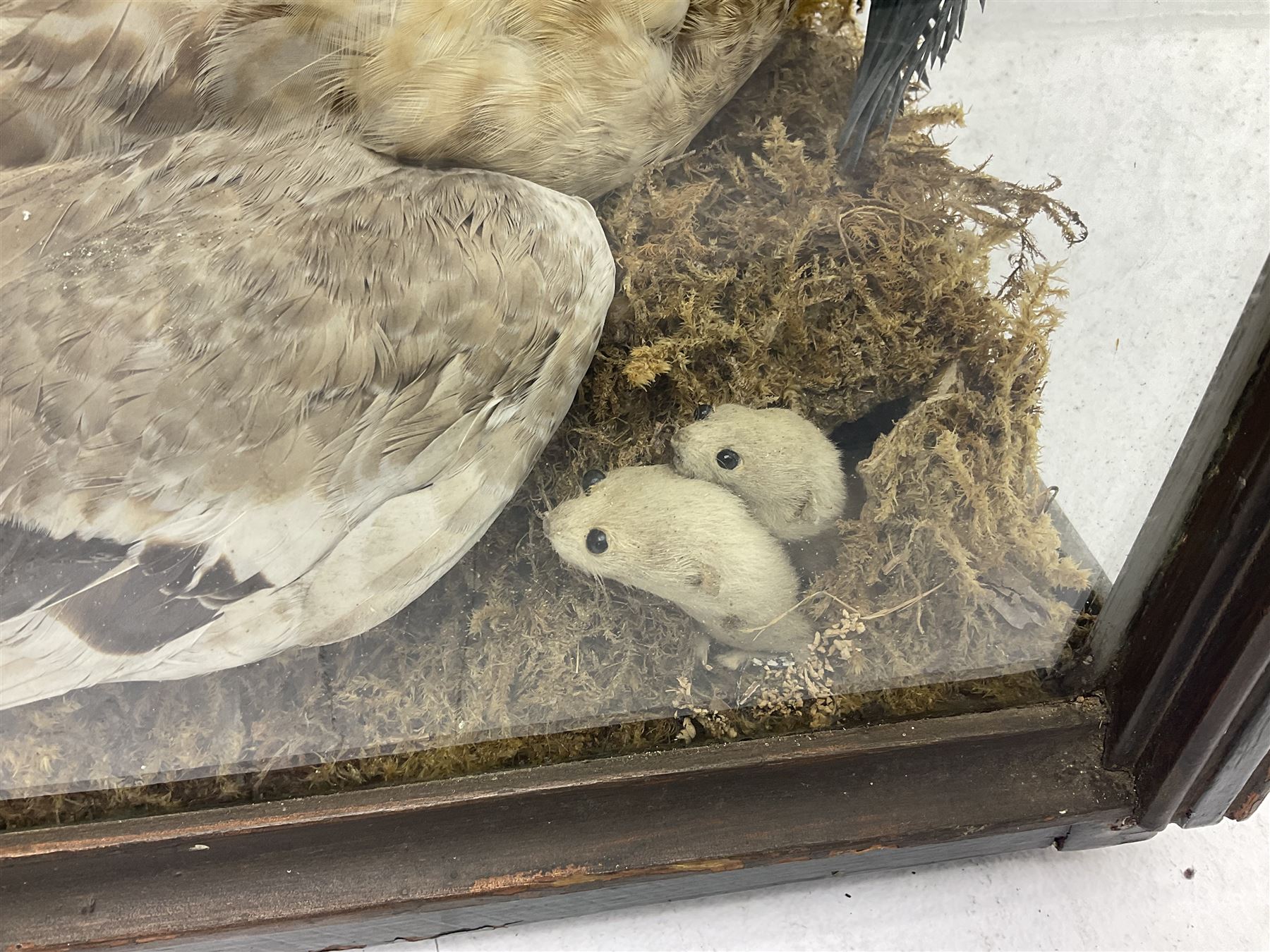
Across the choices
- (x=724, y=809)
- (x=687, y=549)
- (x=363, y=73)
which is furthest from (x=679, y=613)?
(x=363, y=73)

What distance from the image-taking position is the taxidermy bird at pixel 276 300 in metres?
0.62

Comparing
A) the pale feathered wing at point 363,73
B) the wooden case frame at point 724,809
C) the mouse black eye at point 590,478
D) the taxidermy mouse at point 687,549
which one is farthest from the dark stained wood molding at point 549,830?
the pale feathered wing at point 363,73

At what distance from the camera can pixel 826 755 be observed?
0.86 meters

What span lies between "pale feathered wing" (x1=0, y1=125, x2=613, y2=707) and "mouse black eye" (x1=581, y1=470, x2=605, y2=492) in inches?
3.1

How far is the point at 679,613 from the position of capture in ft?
2.76

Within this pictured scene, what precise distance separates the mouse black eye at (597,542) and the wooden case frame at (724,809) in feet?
0.68

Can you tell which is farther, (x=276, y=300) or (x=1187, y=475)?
(x=1187, y=475)

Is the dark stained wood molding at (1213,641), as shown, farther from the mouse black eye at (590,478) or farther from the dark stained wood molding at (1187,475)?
the mouse black eye at (590,478)

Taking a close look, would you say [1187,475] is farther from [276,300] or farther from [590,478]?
[276,300]

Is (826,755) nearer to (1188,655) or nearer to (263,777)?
(1188,655)

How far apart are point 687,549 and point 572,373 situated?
19 centimetres

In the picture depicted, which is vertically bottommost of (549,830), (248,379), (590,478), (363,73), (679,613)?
(549,830)

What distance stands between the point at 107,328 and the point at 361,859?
532mm

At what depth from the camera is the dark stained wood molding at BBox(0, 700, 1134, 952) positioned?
2.72ft
